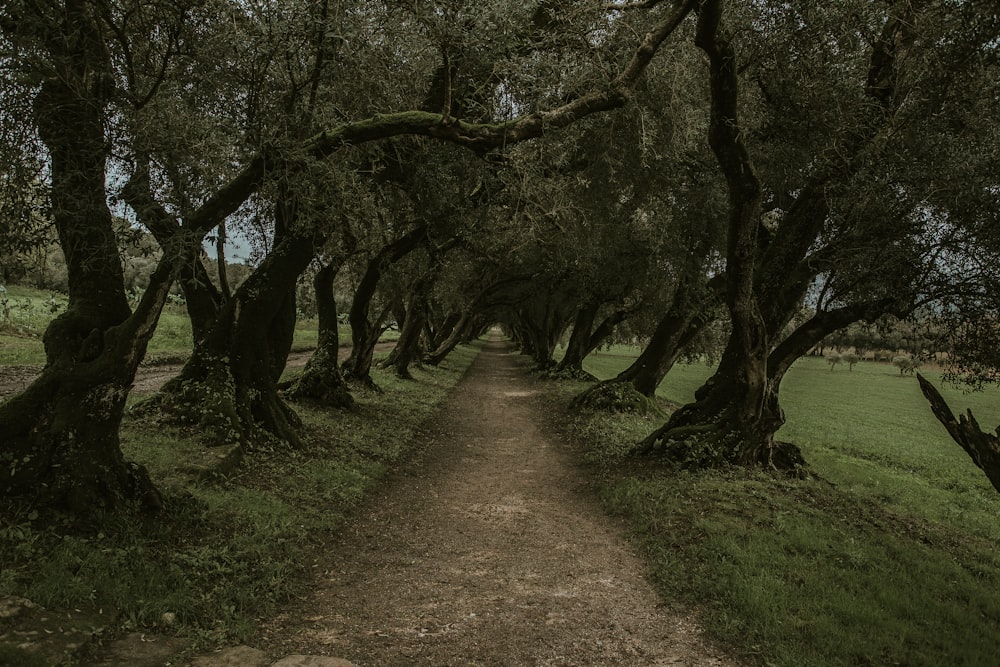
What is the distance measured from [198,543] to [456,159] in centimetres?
846

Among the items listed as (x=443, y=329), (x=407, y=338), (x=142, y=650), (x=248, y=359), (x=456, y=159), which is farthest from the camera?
(x=443, y=329)

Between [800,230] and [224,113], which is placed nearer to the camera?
[224,113]

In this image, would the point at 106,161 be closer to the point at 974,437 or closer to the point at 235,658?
the point at 235,658

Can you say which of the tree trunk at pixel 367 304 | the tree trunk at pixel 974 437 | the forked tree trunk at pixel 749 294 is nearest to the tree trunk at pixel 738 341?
the forked tree trunk at pixel 749 294

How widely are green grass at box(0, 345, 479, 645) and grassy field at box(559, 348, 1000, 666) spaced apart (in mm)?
4246

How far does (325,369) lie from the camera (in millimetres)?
16016

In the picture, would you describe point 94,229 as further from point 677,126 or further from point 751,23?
point 751,23

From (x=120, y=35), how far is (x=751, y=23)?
1005 cm

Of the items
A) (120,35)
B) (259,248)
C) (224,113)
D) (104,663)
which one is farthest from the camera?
(259,248)

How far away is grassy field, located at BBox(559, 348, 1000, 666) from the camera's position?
546 cm

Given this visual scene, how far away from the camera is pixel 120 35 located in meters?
6.12

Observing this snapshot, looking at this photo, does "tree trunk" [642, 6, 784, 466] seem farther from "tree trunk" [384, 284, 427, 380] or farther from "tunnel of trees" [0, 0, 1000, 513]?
"tree trunk" [384, 284, 427, 380]

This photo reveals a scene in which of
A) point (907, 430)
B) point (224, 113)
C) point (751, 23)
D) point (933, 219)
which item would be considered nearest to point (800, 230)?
point (933, 219)

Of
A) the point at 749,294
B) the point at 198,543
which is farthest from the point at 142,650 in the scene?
the point at 749,294
